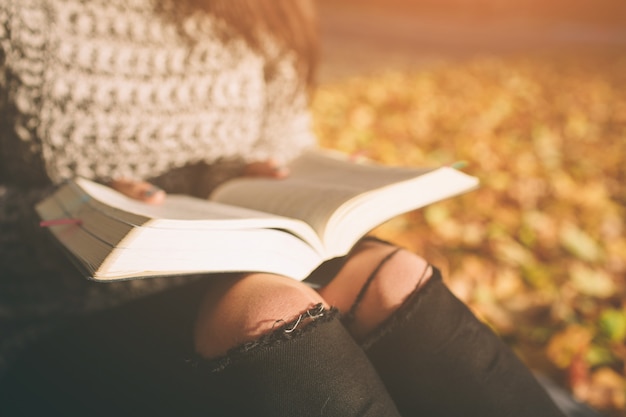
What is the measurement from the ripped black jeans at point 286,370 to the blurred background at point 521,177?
1.27 feet

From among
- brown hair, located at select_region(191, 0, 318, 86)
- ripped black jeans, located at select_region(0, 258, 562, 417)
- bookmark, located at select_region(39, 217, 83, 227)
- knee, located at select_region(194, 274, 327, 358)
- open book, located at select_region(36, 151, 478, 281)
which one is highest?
brown hair, located at select_region(191, 0, 318, 86)

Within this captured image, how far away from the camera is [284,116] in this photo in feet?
4.52

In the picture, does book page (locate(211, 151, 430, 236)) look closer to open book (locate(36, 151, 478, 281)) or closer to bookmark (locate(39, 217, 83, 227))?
open book (locate(36, 151, 478, 281))

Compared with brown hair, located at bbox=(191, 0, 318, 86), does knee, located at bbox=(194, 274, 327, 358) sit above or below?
below

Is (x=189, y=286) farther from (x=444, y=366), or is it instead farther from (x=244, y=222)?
(x=444, y=366)

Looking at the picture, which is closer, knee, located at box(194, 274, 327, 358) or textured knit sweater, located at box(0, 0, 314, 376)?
knee, located at box(194, 274, 327, 358)

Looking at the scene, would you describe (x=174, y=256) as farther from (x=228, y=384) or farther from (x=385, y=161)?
(x=385, y=161)

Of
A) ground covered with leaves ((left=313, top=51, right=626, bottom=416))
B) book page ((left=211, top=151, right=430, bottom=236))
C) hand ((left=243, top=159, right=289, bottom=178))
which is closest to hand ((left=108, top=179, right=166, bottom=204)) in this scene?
book page ((left=211, top=151, right=430, bottom=236))

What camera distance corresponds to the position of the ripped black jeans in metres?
0.65

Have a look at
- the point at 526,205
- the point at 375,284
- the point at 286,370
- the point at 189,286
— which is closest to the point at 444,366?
the point at 375,284

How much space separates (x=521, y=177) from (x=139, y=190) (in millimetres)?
1945

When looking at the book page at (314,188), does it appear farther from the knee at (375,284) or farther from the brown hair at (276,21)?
the brown hair at (276,21)

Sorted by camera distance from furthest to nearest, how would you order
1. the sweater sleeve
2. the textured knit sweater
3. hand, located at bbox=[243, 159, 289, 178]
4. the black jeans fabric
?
the sweater sleeve → hand, located at bbox=[243, 159, 289, 178] → the textured knit sweater → the black jeans fabric

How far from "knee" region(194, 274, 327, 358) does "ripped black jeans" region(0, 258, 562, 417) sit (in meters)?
0.02
